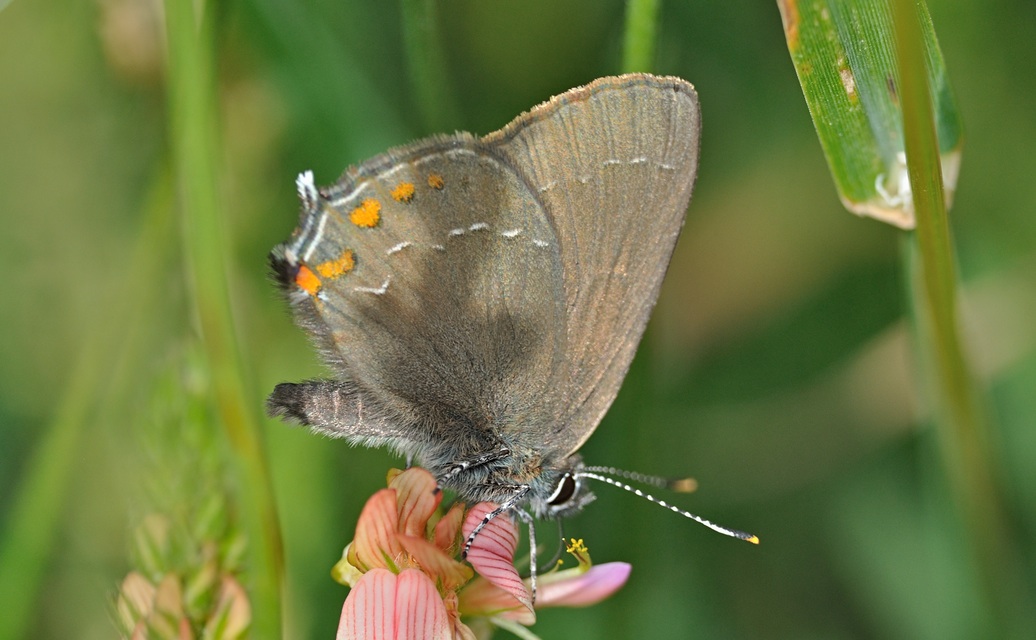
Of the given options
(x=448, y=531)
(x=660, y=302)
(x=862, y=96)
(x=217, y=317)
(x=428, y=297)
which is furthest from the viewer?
(x=660, y=302)

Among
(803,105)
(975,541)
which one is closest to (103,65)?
(803,105)

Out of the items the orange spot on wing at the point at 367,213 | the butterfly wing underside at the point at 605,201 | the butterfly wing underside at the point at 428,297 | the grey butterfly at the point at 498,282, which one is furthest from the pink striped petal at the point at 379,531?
the orange spot on wing at the point at 367,213

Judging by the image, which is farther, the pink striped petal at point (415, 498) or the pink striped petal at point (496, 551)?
the pink striped petal at point (415, 498)

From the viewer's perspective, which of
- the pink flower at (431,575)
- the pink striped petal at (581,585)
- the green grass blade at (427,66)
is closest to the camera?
the pink flower at (431,575)

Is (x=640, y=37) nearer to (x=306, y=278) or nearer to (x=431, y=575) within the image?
(x=306, y=278)

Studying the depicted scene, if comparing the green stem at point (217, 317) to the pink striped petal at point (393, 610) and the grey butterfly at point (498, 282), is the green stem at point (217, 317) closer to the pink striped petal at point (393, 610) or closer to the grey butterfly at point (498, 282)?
the pink striped petal at point (393, 610)

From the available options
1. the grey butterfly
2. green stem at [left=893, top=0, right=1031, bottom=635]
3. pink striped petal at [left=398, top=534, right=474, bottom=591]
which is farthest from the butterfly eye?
green stem at [left=893, top=0, right=1031, bottom=635]

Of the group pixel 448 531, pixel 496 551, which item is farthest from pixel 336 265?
pixel 496 551
